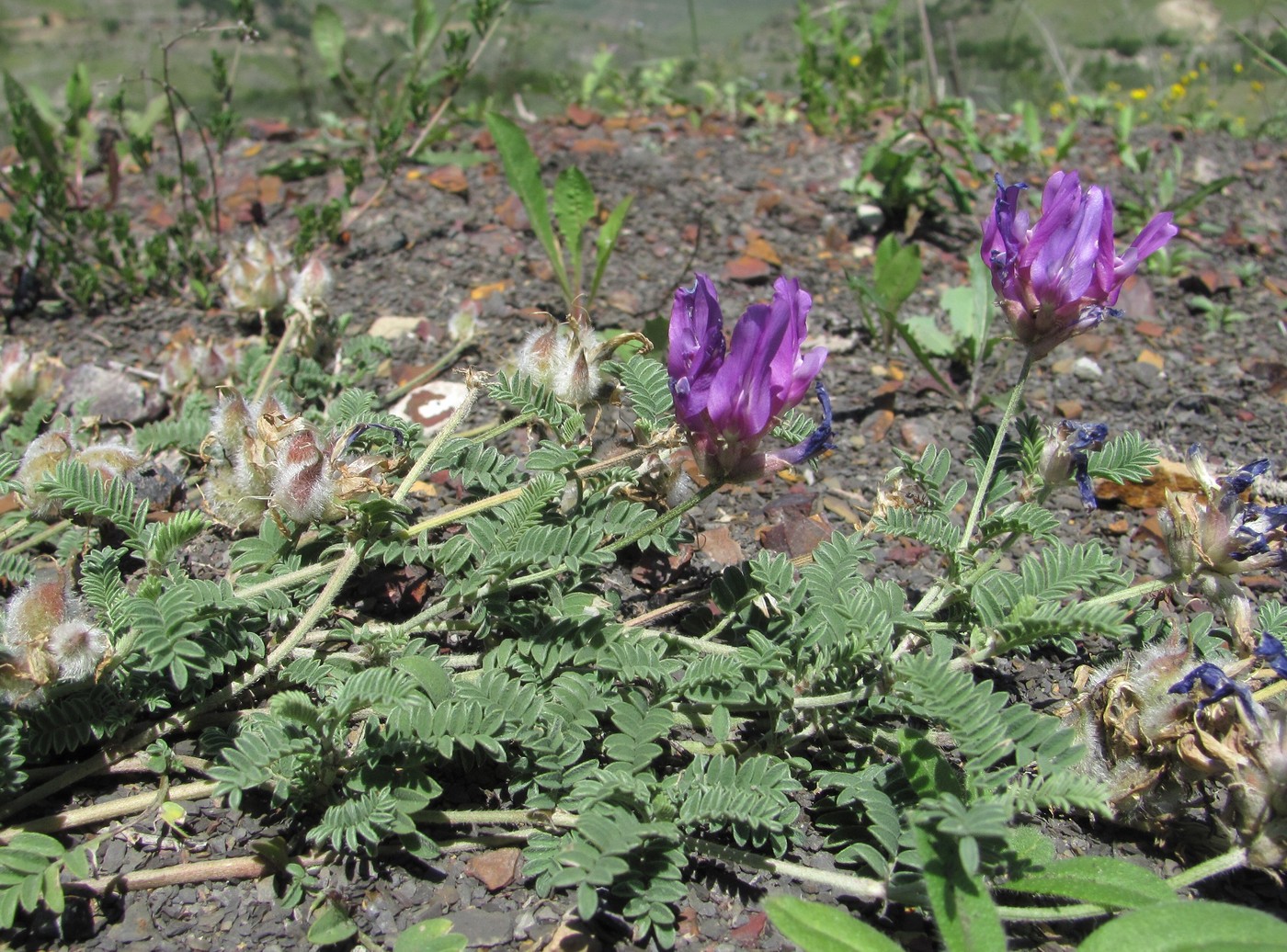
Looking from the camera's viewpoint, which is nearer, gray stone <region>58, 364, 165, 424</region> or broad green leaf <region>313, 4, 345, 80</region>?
gray stone <region>58, 364, 165, 424</region>

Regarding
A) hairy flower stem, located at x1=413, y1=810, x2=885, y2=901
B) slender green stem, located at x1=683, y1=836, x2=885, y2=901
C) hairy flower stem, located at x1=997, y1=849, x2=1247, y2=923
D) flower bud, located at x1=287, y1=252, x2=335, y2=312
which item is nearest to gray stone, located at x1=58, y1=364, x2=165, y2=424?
flower bud, located at x1=287, y1=252, x2=335, y2=312

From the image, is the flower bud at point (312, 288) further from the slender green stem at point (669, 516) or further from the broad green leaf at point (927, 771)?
the broad green leaf at point (927, 771)

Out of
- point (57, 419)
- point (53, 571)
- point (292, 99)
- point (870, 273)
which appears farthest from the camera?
point (292, 99)

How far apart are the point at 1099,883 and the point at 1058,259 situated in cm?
111

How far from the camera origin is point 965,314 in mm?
3430

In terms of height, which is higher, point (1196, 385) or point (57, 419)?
point (57, 419)

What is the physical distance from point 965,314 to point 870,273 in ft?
1.79

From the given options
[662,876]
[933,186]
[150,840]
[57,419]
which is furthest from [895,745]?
[933,186]

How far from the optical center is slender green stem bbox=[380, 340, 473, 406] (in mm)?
2994

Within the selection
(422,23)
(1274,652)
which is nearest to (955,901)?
(1274,652)

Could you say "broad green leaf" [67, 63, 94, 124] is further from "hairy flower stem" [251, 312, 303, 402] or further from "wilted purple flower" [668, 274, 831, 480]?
"wilted purple flower" [668, 274, 831, 480]

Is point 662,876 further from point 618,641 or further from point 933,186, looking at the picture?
point 933,186

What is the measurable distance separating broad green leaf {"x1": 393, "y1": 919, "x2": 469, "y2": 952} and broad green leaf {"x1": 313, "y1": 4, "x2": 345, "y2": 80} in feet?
13.9


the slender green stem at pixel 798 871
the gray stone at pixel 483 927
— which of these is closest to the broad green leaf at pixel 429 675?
the gray stone at pixel 483 927
